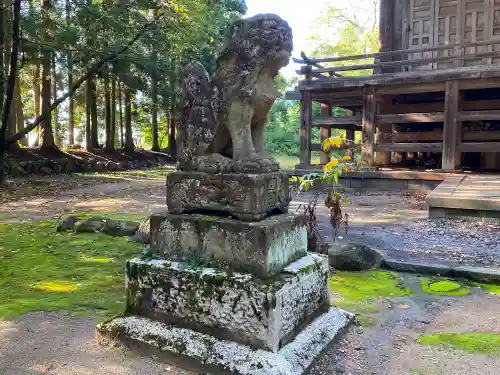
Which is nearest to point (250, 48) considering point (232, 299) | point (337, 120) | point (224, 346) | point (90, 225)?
point (232, 299)

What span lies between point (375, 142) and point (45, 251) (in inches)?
418

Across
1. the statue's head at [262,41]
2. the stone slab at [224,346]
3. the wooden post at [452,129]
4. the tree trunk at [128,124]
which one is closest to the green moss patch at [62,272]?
the stone slab at [224,346]

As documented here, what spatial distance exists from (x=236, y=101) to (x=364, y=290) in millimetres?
2398

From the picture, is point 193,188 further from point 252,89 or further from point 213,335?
point 213,335

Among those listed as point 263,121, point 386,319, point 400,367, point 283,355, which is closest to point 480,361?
point 400,367

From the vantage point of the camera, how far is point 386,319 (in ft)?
11.7

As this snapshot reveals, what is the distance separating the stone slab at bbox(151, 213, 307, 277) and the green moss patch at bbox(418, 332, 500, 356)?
1.15 meters

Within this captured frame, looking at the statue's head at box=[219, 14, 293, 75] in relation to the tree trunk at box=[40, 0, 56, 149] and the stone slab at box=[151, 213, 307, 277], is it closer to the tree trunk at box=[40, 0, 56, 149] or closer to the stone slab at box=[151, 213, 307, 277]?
the stone slab at box=[151, 213, 307, 277]

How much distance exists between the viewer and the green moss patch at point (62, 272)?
3.75 m

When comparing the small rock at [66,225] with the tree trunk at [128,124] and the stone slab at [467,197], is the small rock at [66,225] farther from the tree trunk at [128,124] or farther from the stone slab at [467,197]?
the tree trunk at [128,124]

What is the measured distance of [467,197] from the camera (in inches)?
311

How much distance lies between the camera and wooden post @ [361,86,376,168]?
42.3 ft

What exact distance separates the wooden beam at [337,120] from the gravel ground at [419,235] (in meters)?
4.44

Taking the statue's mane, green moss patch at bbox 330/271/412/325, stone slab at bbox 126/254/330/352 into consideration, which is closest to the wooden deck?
green moss patch at bbox 330/271/412/325
